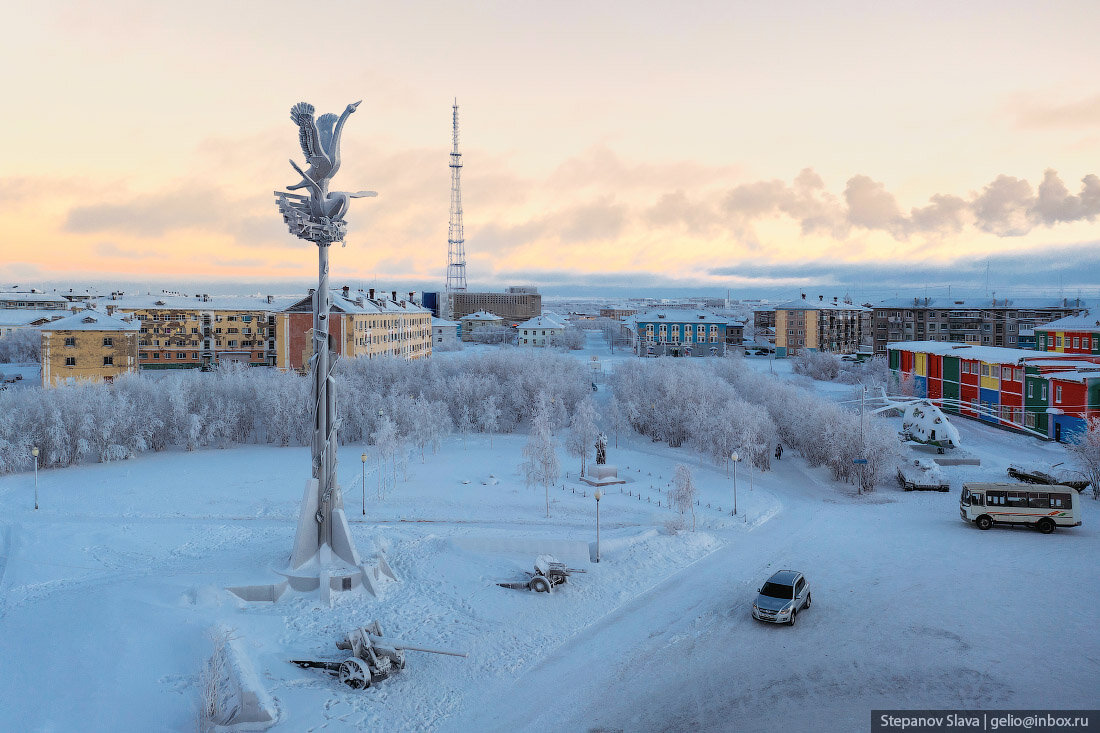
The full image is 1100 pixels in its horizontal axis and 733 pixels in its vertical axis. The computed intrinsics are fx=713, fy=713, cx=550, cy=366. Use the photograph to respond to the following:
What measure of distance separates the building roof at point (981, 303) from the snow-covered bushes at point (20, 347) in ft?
362

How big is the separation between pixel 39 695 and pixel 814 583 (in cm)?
1834

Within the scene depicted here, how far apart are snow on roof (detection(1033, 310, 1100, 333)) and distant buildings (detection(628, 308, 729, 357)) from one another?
131 feet

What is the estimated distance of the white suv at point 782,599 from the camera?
17.1 meters

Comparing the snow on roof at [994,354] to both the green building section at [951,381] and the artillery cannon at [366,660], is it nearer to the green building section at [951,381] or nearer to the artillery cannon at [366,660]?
the green building section at [951,381]

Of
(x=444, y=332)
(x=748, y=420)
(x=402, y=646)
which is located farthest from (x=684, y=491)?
(x=444, y=332)

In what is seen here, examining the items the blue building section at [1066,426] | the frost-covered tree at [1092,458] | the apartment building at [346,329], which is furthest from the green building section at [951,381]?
the apartment building at [346,329]

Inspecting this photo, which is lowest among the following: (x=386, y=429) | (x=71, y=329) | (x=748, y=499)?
(x=748, y=499)

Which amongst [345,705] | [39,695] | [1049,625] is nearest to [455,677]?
[345,705]

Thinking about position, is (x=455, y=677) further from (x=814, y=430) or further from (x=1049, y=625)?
(x=814, y=430)

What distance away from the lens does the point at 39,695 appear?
Result: 42.7 ft

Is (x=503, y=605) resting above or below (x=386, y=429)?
below

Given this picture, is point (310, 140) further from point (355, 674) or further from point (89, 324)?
point (89, 324)

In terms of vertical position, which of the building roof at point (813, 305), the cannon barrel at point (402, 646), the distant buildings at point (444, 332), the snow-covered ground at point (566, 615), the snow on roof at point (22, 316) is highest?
the building roof at point (813, 305)

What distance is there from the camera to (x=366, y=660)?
579 inches
